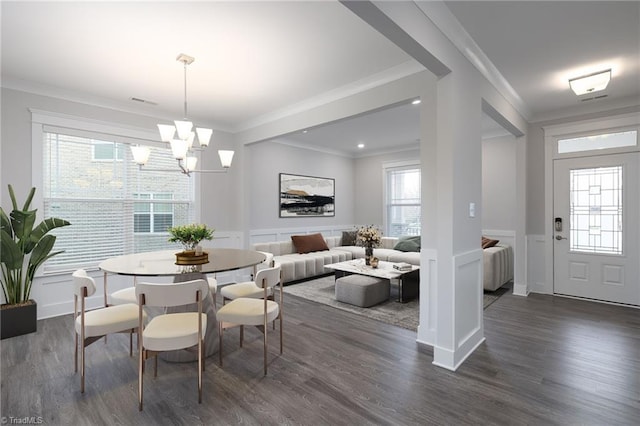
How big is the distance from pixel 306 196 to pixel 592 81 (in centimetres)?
500

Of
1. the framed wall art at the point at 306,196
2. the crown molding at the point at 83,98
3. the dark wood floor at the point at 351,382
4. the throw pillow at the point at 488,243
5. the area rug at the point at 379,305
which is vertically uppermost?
the crown molding at the point at 83,98

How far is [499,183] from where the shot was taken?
5840 millimetres

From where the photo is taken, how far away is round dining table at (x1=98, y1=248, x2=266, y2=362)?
7.74 ft

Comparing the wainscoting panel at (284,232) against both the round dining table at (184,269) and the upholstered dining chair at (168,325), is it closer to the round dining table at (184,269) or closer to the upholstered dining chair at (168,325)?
the round dining table at (184,269)

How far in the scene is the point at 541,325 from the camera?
11.3ft

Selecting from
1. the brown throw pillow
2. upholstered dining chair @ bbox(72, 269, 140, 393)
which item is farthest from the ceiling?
the brown throw pillow

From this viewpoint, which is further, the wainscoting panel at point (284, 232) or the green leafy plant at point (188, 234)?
the wainscoting panel at point (284, 232)

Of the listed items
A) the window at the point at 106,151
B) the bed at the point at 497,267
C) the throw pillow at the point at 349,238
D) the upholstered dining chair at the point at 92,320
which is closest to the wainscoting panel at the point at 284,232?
the throw pillow at the point at 349,238

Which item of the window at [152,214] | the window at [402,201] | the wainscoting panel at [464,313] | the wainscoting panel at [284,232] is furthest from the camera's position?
the window at [402,201]

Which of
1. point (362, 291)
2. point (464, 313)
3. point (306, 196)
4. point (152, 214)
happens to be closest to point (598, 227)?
point (464, 313)

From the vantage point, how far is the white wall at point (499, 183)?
5.70 metres

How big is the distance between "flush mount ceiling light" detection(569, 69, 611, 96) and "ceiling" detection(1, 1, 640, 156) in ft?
0.28

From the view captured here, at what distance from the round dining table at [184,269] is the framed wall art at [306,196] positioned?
3.57 m

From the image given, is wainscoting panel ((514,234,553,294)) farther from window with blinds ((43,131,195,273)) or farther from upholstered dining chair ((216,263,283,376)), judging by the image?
window with blinds ((43,131,195,273))
